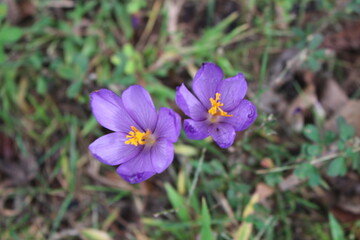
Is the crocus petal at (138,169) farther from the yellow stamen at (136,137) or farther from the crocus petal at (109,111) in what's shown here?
the crocus petal at (109,111)

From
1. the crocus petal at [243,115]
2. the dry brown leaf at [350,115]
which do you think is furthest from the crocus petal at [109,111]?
the dry brown leaf at [350,115]

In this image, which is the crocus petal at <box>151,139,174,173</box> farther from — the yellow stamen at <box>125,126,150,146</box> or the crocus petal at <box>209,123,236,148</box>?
the crocus petal at <box>209,123,236,148</box>

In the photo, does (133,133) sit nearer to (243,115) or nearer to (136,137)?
(136,137)

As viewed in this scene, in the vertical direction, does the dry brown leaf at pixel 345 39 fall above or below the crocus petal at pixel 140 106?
below

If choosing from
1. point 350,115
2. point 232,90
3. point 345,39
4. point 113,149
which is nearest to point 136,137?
point 113,149

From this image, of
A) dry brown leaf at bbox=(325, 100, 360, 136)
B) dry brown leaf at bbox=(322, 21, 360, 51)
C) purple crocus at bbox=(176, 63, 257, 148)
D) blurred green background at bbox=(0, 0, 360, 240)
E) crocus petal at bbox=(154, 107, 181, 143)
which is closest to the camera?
crocus petal at bbox=(154, 107, 181, 143)

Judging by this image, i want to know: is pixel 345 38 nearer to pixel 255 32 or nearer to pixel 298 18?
pixel 298 18

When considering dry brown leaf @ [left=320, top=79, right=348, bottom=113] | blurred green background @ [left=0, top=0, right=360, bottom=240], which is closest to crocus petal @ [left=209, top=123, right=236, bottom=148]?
blurred green background @ [left=0, top=0, right=360, bottom=240]
